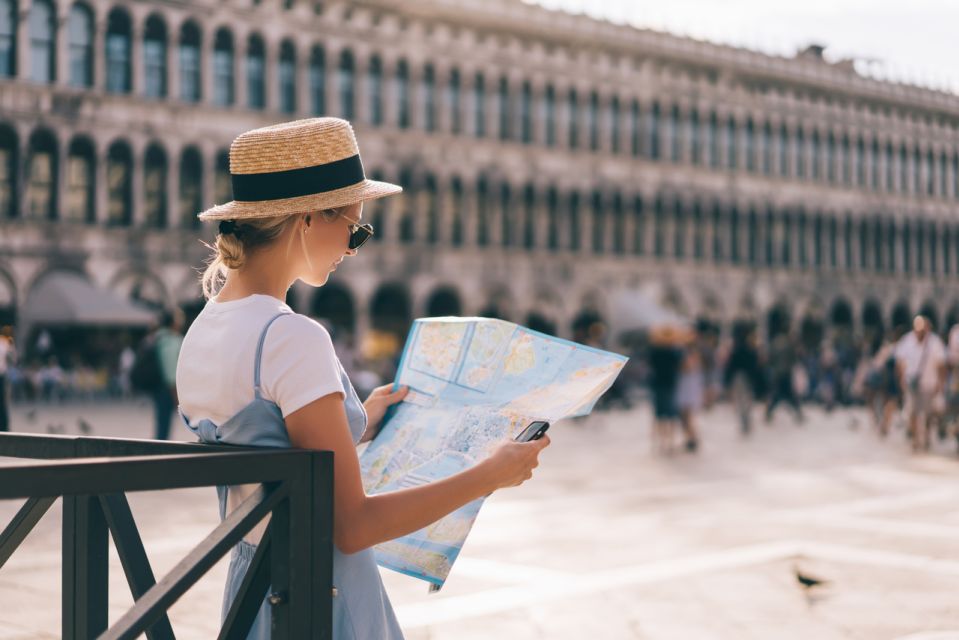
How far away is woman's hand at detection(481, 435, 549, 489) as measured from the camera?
2.21m

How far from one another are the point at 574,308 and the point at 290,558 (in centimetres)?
4258

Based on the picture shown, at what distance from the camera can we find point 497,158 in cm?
4328

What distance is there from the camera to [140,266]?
116 feet

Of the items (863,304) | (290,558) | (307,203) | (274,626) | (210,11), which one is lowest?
(863,304)

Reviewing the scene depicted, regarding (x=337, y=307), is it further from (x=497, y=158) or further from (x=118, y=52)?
(x=118, y=52)

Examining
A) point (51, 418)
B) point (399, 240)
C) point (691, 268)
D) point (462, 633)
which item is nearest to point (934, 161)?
point (691, 268)

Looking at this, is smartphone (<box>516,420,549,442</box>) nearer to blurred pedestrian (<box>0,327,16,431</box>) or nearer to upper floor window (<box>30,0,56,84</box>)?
blurred pedestrian (<box>0,327,16,431</box>)

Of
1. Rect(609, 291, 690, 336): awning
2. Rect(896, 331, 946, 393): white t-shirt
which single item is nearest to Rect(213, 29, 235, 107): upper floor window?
Rect(609, 291, 690, 336): awning

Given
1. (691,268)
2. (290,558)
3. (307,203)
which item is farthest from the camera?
(691,268)

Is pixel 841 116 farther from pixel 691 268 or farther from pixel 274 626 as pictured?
pixel 274 626

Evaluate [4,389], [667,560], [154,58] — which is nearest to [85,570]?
[667,560]

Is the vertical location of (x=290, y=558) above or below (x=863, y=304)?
above

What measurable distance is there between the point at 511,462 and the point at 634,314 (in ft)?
130

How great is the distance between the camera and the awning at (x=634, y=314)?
40.9 metres
